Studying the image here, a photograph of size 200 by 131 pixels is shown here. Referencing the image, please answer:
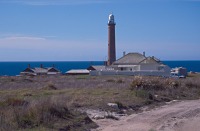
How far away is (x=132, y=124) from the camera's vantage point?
20562 mm

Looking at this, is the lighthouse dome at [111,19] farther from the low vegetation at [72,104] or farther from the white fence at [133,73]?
the low vegetation at [72,104]

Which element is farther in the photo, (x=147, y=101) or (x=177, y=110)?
(x=147, y=101)

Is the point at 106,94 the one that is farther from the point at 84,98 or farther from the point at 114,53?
the point at 114,53

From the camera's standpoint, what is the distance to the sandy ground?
64.5 feet

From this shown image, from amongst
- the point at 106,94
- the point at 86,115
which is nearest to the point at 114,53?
the point at 106,94

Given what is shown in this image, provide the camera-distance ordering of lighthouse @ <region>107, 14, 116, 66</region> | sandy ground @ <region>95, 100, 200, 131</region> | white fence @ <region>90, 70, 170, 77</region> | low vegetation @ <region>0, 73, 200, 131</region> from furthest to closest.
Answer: lighthouse @ <region>107, 14, 116, 66</region>
white fence @ <region>90, 70, 170, 77</region>
sandy ground @ <region>95, 100, 200, 131</region>
low vegetation @ <region>0, 73, 200, 131</region>

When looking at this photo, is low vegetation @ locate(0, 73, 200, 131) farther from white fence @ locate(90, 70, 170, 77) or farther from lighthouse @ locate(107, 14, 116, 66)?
lighthouse @ locate(107, 14, 116, 66)

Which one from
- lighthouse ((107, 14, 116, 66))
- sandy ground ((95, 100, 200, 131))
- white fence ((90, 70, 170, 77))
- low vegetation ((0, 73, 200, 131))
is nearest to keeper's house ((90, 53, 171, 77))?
white fence ((90, 70, 170, 77))

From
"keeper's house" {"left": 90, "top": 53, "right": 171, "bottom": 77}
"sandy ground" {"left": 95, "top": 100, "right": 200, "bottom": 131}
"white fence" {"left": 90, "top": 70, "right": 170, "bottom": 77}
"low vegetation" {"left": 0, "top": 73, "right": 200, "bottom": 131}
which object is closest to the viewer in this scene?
"low vegetation" {"left": 0, "top": 73, "right": 200, "bottom": 131}

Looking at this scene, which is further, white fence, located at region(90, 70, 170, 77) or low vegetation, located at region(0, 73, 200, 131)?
white fence, located at region(90, 70, 170, 77)

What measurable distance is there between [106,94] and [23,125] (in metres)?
13.7

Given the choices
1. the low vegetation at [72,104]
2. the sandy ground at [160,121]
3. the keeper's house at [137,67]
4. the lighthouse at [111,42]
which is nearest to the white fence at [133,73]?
the keeper's house at [137,67]

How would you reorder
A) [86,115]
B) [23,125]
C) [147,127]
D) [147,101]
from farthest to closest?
1. [147,101]
2. [86,115]
3. [147,127]
4. [23,125]

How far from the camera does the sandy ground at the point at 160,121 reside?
1966 cm
